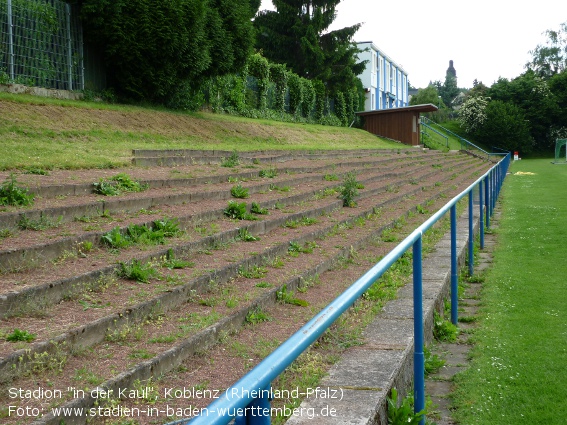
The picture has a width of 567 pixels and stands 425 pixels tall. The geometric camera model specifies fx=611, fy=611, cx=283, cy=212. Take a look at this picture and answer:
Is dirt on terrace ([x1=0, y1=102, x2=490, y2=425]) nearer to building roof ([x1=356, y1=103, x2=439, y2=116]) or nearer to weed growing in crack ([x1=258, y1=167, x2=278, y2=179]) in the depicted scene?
weed growing in crack ([x1=258, y1=167, x2=278, y2=179])

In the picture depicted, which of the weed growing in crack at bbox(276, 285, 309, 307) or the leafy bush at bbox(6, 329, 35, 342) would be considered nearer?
the leafy bush at bbox(6, 329, 35, 342)

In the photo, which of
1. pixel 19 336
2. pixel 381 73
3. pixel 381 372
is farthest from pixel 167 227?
pixel 381 73

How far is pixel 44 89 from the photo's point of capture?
13344 mm

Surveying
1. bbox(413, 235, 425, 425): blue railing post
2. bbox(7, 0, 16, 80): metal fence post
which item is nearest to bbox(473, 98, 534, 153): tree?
bbox(7, 0, 16, 80): metal fence post

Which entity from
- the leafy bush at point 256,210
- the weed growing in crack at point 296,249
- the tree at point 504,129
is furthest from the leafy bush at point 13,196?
the tree at point 504,129

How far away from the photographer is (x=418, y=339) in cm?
356

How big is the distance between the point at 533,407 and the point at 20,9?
42.2ft

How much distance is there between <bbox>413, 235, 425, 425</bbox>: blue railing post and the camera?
3465 millimetres

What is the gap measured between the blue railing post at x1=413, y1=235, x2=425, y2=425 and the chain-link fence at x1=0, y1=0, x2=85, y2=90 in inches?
438

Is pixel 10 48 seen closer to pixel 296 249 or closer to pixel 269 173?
pixel 269 173

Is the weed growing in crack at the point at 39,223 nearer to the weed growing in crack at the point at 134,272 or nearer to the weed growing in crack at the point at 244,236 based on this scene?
the weed growing in crack at the point at 134,272

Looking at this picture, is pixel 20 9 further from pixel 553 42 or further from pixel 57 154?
pixel 553 42

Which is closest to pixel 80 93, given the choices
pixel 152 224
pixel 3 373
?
pixel 152 224

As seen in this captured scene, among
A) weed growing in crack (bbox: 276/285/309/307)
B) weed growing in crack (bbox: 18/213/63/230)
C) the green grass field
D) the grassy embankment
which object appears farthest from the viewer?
the grassy embankment
